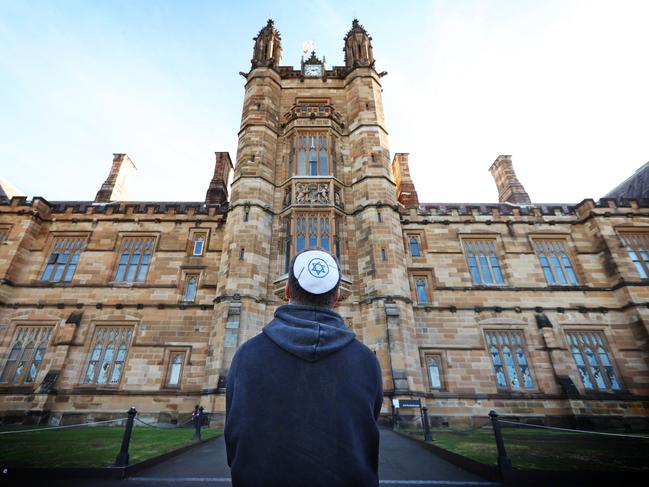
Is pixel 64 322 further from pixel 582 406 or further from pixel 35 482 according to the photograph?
pixel 582 406

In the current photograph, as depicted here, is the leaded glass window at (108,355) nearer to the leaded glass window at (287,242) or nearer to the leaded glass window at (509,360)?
the leaded glass window at (287,242)

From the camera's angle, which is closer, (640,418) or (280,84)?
(640,418)

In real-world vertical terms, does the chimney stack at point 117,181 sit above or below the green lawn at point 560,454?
above

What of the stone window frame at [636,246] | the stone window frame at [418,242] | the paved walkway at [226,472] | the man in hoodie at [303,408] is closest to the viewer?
the man in hoodie at [303,408]

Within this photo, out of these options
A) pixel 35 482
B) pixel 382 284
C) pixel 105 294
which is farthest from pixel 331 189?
pixel 35 482

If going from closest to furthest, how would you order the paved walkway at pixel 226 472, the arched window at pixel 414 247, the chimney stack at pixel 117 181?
the paved walkway at pixel 226 472 < the arched window at pixel 414 247 < the chimney stack at pixel 117 181

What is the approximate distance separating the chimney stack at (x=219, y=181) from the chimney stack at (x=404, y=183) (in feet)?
33.2

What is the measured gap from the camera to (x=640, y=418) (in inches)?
444

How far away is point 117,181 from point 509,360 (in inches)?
871

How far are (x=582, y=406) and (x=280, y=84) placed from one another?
20491 mm

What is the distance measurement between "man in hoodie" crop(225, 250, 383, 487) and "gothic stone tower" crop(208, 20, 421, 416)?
990 cm

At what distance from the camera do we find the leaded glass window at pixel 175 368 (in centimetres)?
1208

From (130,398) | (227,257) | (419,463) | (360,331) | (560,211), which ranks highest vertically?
(560,211)

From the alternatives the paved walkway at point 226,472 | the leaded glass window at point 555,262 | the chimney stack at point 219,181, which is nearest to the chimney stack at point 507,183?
the leaded glass window at point 555,262
